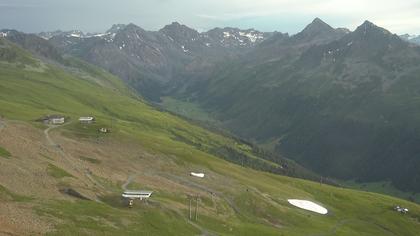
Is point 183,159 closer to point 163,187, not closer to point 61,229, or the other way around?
point 163,187

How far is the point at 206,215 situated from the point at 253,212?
2869cm

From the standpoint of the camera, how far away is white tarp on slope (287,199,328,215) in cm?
17038

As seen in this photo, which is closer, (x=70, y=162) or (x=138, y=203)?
(x=138, y=203)

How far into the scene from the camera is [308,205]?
575ft

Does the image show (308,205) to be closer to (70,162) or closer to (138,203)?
(70,162)

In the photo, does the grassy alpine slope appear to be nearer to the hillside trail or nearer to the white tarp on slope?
the hillside trail

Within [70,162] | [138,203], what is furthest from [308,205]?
[138,203]

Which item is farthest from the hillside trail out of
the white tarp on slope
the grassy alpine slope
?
the white tarp on slope

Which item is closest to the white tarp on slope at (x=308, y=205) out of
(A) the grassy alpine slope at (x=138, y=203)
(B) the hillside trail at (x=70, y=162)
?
(A) the grassy alpine slope at (x=138, y=203)

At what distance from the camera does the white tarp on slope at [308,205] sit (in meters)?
170

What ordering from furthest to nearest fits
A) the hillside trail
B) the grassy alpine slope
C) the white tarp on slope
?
the white tarp on slope, the hillside trail, the grassy alpine slope

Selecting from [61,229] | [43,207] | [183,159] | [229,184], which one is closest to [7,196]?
[43,207]

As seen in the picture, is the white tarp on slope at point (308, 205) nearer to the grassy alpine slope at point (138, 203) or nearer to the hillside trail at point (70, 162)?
the grassy alpine slope at point (138, 203)

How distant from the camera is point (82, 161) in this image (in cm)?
13750
